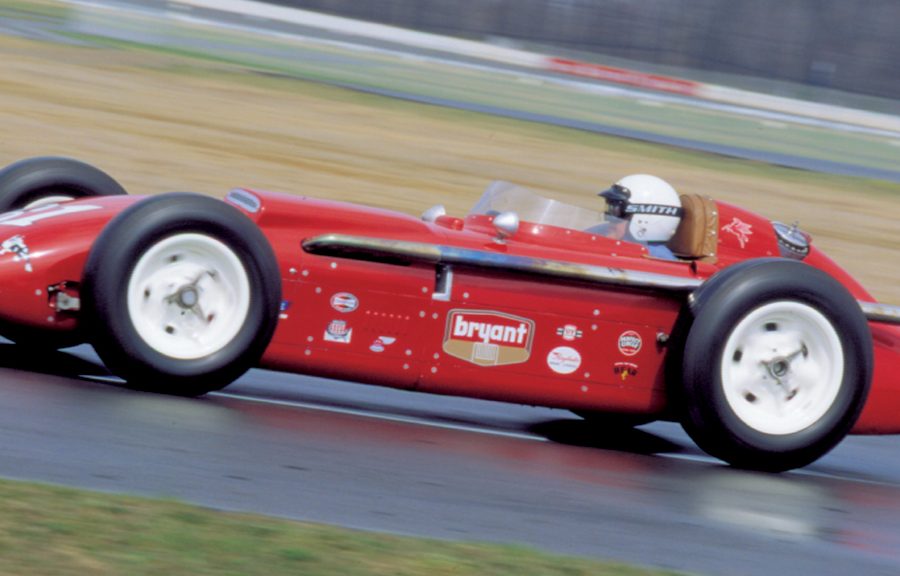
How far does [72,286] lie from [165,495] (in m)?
1.56

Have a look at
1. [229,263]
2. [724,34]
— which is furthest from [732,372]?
[724,34]

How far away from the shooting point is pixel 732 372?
5957mm

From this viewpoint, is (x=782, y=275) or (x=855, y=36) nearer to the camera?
(x=782, y=275)

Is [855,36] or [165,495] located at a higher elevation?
[855,36]

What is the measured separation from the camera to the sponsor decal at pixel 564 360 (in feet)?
A: 19.7

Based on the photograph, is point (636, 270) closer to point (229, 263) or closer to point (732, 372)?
point (732, 372)

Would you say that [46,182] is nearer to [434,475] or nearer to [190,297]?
[190,297]

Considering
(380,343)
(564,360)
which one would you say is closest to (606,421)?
(564,360)

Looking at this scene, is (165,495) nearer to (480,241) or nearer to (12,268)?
(12,268)

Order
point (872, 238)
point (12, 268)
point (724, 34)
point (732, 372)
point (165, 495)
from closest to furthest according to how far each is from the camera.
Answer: point (165, 495), point (12, 268), point (732, 372), point (872, 238), point (724, 34)

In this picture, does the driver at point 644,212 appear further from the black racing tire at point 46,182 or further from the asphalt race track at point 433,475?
the black racing tire at point 46,182

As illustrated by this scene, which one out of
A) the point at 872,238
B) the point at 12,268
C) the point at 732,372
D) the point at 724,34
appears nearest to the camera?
the point at 12,268

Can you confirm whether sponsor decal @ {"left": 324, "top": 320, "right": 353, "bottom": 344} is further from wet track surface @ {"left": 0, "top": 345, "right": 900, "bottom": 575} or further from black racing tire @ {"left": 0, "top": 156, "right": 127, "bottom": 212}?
black racing tire @ {"left": 0, "top": 156, "right": 127, "bottom": 212}

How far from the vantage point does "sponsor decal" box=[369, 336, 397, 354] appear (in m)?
5.78
